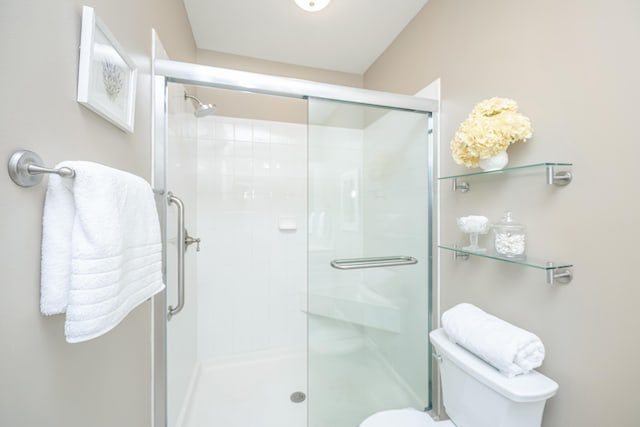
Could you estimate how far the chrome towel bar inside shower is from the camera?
141 centimetres

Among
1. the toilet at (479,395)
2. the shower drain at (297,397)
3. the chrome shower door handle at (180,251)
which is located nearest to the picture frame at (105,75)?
the chrome shower door handle at (180,251)

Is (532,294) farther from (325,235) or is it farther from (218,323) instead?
(218,323)

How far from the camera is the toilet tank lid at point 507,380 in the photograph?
2.63 ft

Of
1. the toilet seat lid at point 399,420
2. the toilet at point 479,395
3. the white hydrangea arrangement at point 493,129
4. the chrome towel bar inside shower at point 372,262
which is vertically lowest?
the toilet seat lid at point 399,420

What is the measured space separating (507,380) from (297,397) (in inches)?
56.6

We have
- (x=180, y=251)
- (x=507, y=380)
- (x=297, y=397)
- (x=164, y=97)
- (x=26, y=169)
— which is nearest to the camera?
(x=26, y=169)

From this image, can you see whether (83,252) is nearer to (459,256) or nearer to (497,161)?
(497,161)

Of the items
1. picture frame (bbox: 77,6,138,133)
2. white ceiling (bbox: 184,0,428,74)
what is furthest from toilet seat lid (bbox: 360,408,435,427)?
white ceiling (bbox: 184,0,428,74)

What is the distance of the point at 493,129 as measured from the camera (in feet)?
3.19

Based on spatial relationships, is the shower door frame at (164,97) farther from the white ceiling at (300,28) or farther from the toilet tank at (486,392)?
the toilet tank at (486,392)

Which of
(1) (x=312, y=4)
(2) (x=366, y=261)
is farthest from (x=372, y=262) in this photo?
(1) (x=312, y=4)

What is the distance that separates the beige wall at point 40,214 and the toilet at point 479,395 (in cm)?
101

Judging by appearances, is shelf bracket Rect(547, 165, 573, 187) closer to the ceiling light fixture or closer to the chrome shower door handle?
the ceiling light fixture

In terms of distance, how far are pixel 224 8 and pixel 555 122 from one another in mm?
1936
